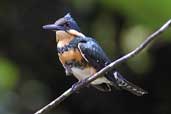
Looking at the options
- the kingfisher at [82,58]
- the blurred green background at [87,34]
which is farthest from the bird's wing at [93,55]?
the blurred green background at [87,34]

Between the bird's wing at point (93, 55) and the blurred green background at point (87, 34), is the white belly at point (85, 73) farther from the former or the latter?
the blurred green background at point (87, 34)

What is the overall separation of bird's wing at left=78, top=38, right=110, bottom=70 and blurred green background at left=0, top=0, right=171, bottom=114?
5.08 feet

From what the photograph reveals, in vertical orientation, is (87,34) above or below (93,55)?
above

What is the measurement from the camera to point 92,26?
387 cm

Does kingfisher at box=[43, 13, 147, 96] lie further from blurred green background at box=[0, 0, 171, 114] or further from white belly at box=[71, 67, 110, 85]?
blurred green background at box=[0, 0, 171, 114]

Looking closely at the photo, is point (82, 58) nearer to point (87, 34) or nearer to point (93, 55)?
point (93, 55)

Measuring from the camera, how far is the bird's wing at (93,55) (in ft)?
6.41

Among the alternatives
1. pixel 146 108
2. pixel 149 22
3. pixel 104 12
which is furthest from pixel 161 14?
pixel 146 108

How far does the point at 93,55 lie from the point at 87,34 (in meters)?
Answer: 1.73

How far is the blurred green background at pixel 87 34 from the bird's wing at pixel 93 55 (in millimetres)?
1549

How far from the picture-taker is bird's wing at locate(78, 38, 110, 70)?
6.41 ft

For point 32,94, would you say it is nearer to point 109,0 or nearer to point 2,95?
point 2,95

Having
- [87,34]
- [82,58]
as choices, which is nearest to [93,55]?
[82,58]

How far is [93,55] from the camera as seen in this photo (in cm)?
198
